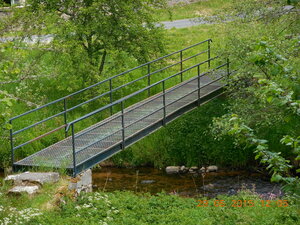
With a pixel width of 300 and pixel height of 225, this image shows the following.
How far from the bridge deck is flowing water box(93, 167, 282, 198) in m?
1.30

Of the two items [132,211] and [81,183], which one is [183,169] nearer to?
[81,183]

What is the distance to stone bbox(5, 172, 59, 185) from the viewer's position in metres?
10.4

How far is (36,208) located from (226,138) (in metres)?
7.73

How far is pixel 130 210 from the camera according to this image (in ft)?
33.2

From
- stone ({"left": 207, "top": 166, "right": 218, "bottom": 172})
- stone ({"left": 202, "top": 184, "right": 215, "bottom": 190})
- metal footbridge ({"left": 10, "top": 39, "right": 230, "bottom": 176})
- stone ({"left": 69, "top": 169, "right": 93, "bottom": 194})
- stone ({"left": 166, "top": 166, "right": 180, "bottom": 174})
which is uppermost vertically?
metal footbridge ({"left": 10, "top": 39, "right": 230, "bottom": 176})

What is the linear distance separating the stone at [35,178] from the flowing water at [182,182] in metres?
2.79

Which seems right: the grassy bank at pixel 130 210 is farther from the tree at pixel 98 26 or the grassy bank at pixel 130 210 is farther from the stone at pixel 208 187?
the tree at pixel 98 26

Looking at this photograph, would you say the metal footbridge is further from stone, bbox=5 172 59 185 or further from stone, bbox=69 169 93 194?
stone, bbox=5 172 59 185

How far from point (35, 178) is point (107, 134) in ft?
9.18

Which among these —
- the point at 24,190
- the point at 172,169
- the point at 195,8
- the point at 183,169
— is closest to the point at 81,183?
the point at 24,190

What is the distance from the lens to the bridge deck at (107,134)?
11.6 m

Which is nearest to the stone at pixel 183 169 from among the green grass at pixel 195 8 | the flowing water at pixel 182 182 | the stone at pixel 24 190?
the flowing water at pixel 182 182

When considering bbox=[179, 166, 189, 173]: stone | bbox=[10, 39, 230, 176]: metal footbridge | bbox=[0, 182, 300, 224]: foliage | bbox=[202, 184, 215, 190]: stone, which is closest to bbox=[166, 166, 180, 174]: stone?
bbox=[179, 166, 189, 173]: stone

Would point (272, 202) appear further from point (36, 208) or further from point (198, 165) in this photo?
point (198, 165)
